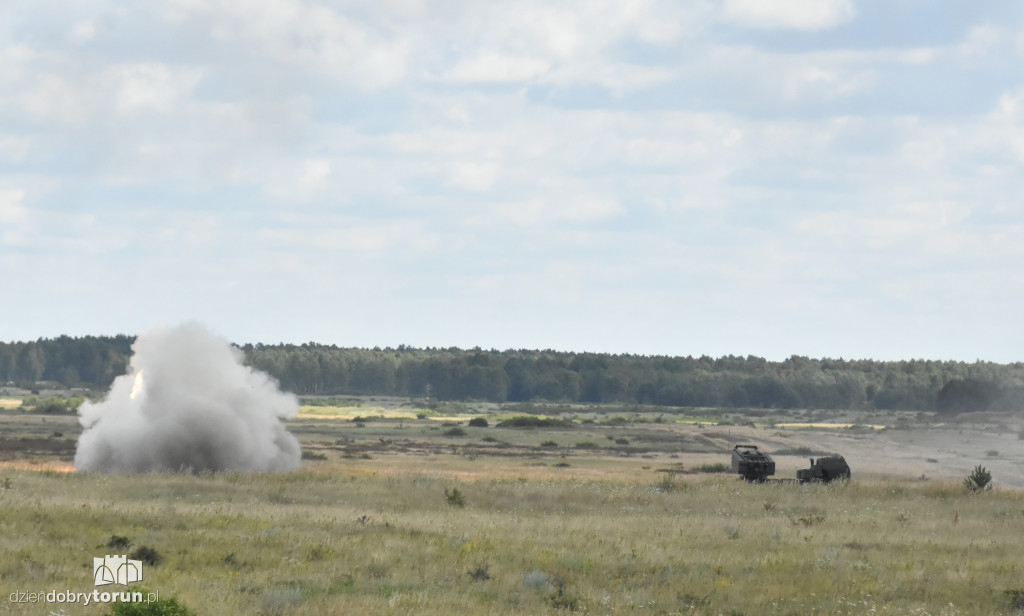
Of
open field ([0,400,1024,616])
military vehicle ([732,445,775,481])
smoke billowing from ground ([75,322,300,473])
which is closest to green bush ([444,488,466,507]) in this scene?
open field ([0,400,1024,616])

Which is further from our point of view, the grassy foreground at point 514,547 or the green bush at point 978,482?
the green bush at point 978,482

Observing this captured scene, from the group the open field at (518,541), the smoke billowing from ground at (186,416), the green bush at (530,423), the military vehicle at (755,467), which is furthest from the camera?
the green bush at (530,423)

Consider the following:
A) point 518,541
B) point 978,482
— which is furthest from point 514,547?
point 978,482

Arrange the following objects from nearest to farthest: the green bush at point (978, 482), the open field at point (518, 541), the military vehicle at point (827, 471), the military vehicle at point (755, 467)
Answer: the open field at point (518, 541) → the green bush at point (978, 482) → the military vehicle at point (827, 471) → the military vehicle at point (755, 467)

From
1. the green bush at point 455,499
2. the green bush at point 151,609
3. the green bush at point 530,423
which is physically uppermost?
the green bush at point 151,609

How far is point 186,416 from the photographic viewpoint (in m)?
63.6

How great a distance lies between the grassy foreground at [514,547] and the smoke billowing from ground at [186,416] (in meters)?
10.3

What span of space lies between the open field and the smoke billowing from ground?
3907mm

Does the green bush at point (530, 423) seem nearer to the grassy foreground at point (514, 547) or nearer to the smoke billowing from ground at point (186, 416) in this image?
the smoke billowing from ground at point (186, 416)

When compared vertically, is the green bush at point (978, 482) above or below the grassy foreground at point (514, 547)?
above

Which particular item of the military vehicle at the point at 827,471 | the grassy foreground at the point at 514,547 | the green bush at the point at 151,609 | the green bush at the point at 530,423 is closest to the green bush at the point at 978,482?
the grassy foreground at the point at 514,547

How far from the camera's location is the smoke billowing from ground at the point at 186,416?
203ft

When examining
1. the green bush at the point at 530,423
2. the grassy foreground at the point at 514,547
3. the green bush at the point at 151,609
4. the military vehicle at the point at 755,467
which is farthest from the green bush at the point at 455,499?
the green bush at the point at 530,423

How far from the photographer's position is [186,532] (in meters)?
31.5
